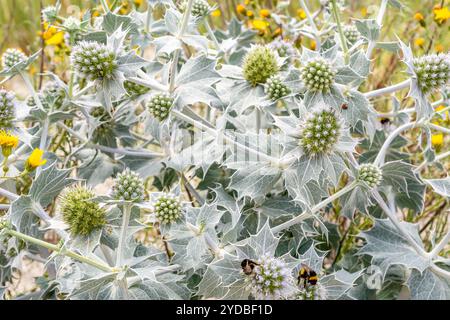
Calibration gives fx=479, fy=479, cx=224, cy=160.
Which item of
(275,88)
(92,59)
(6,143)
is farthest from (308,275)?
(6,143)

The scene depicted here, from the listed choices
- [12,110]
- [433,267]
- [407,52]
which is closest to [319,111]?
[407,52]

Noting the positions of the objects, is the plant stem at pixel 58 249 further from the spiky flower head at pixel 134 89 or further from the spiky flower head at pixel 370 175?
the spiky flower head at pixel 370 175

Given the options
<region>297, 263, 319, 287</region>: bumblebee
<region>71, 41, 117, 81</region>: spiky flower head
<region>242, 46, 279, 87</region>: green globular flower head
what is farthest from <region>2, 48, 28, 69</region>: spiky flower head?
<region>297, 263, 319, 287</region>: bumblebee

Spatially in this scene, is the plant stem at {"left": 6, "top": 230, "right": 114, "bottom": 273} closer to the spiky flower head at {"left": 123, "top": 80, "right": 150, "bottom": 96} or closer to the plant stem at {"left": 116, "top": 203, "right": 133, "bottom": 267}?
the plant stem at {"left": 116, "top": 203, "right": 133, "bottom": 267}

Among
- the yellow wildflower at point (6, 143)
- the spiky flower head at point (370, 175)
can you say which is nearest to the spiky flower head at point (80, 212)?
the yellow wildflower at point (6, 143)

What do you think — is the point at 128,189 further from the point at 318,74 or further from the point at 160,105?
the point at 318,74

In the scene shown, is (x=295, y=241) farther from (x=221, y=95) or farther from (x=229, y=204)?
(x=221, y=95)
